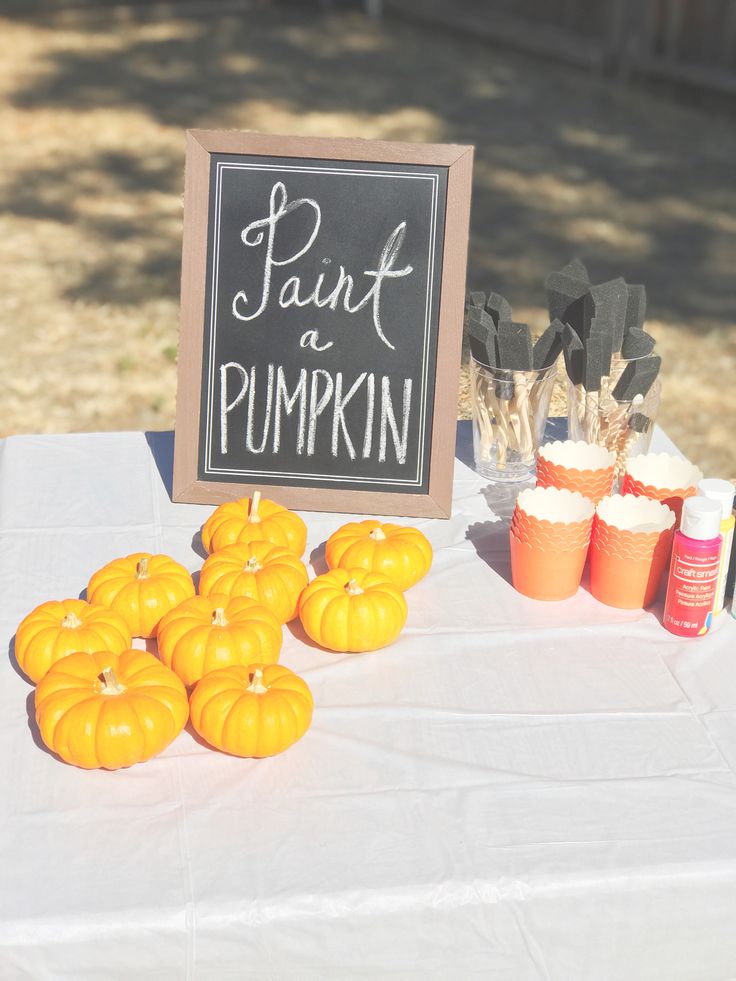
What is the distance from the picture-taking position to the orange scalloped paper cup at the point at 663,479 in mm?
1352

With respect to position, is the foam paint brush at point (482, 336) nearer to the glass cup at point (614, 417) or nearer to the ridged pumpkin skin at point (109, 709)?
the glass cup at point (614, 417)

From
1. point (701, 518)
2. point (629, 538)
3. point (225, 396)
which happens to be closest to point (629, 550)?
point (629, 538)

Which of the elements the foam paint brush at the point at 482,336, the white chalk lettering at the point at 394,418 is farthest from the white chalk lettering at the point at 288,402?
the foam paint brush at the point at 482,336

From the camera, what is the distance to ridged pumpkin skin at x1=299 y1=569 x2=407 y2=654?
121 cm

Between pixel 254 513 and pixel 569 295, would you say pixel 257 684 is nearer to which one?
pixel 254 513

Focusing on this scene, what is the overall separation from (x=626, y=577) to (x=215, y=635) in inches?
19.0

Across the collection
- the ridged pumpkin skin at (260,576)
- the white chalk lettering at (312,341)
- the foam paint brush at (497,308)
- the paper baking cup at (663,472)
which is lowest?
the ridged pumpkin skin at (260,576)

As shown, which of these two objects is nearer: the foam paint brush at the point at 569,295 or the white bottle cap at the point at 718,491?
the white bottle cap at the point at 718,491

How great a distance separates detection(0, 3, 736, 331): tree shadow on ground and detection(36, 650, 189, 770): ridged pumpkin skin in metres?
3.49

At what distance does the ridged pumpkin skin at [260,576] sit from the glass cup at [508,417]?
1.32ft

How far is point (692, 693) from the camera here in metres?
1.19

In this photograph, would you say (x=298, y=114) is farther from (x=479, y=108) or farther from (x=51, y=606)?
(x=51, y=606)

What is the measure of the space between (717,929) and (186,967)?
463mm

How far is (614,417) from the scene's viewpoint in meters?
1.51
